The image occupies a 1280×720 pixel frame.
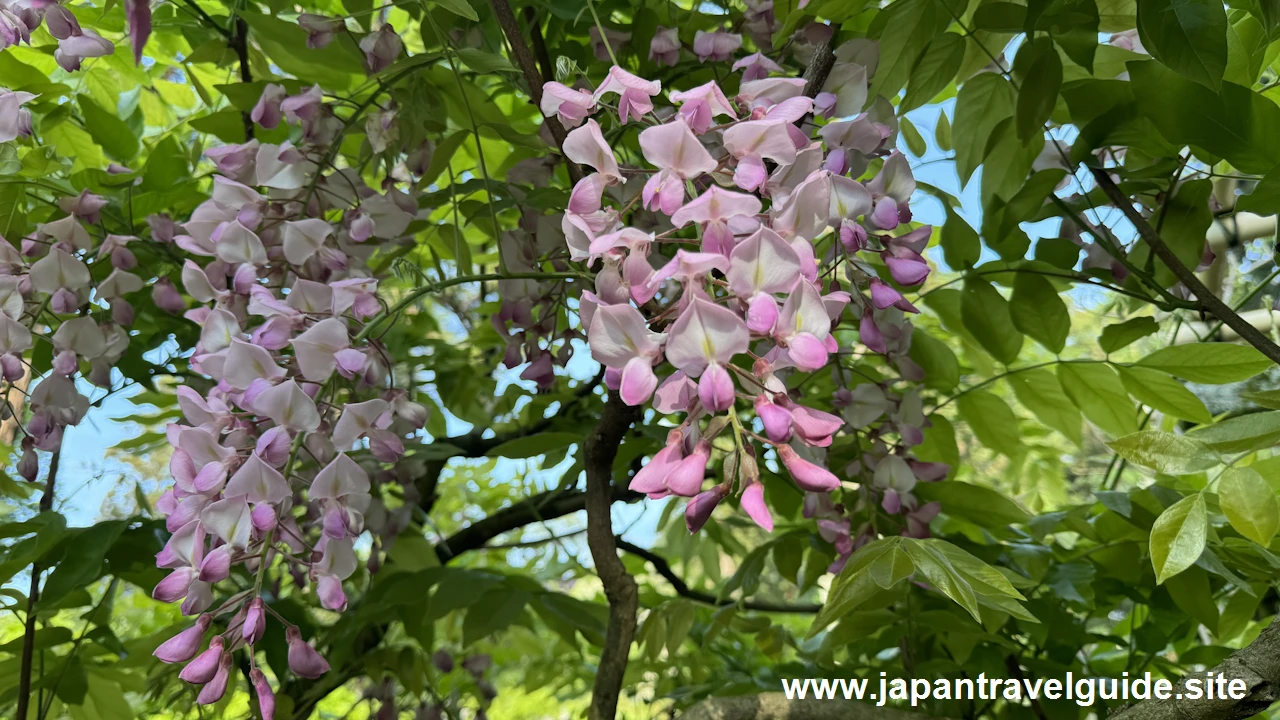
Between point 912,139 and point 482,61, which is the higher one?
point 912,139

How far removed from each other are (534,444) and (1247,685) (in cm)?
56

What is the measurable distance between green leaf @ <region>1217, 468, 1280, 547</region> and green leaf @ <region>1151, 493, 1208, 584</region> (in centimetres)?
2

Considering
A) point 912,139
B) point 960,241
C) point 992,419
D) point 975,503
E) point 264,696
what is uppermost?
point 912,139

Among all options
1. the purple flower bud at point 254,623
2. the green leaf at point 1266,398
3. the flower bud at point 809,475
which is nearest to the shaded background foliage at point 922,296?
the green leaf at point 1266,398

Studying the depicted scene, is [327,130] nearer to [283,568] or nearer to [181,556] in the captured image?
[181,556]

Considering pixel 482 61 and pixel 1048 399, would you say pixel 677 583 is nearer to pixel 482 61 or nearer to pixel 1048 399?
pixel 1048 399

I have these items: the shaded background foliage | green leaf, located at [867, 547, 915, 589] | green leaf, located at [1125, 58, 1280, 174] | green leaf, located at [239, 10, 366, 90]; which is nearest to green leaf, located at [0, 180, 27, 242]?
the shaded background foliage

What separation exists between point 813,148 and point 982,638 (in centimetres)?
51

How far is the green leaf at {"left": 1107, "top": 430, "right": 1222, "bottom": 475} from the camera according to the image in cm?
48

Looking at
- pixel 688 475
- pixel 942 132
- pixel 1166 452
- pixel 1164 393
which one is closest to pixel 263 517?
pixel 688 475

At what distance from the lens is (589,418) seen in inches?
45.2

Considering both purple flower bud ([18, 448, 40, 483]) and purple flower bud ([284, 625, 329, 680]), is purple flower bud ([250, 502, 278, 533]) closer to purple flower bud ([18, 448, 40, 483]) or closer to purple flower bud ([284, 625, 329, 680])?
purple flower bud ([284, 625, 329, 680])

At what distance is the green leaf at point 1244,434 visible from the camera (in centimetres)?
48

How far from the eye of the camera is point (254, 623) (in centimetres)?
50
